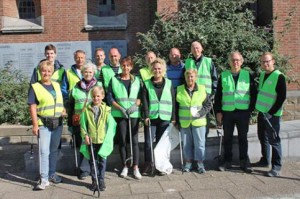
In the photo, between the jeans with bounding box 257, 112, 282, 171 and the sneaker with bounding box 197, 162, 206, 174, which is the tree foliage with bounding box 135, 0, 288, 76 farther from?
the sneaker with bounding box 197, 162, 206, 174

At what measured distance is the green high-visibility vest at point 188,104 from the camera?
6.47 metres

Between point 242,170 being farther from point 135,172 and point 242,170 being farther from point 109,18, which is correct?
point 109,18

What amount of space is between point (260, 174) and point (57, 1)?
35.2 ft

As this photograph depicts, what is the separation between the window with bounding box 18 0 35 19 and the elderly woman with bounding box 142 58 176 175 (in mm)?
10277

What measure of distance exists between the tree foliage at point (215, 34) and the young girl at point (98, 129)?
184 inches

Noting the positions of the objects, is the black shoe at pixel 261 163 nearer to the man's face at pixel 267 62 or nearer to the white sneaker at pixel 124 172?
the man's face at pixel 267 62

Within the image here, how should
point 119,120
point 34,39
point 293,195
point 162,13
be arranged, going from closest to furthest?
point 293,195
point 119,120
point 162,13
point 34,39

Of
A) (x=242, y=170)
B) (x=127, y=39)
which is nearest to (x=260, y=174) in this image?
(x=242, y=170)

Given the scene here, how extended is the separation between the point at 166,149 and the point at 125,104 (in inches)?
41.0

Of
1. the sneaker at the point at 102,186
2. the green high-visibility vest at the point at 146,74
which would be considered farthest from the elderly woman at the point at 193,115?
the sneaker at the point at 102,186

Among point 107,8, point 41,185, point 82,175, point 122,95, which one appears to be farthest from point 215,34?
point 107,8

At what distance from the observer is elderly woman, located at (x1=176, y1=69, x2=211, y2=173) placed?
6.47 m

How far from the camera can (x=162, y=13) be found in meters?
12.9

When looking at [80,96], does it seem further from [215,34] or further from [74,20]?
[74,20]
